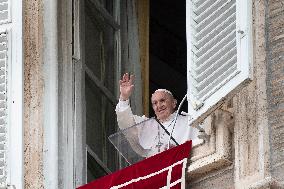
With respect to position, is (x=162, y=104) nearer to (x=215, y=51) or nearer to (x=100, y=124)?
(x=100, y=124)

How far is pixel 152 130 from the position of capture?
1708 cm

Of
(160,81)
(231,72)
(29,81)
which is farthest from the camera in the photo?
(160,81)

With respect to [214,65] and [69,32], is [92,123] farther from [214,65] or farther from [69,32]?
[214,65]

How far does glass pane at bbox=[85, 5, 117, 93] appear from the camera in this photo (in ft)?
58.0

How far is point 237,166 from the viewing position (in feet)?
52.4

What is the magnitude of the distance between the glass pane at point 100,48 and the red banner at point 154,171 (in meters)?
1.49

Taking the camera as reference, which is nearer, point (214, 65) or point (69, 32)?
point (214, 65)

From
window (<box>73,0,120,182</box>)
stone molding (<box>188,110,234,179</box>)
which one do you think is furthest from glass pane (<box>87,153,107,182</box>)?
stone molding (<box>188,110,234,179</box>)

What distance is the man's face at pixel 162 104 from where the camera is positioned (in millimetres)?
17438

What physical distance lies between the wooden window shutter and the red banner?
0.38 m

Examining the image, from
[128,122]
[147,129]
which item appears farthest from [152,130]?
[128,122]

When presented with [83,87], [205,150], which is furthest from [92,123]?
[205,150]

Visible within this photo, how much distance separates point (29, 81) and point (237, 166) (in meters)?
1.83

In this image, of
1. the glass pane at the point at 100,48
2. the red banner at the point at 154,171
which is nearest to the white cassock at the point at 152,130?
the red banner at the point at 154,171
